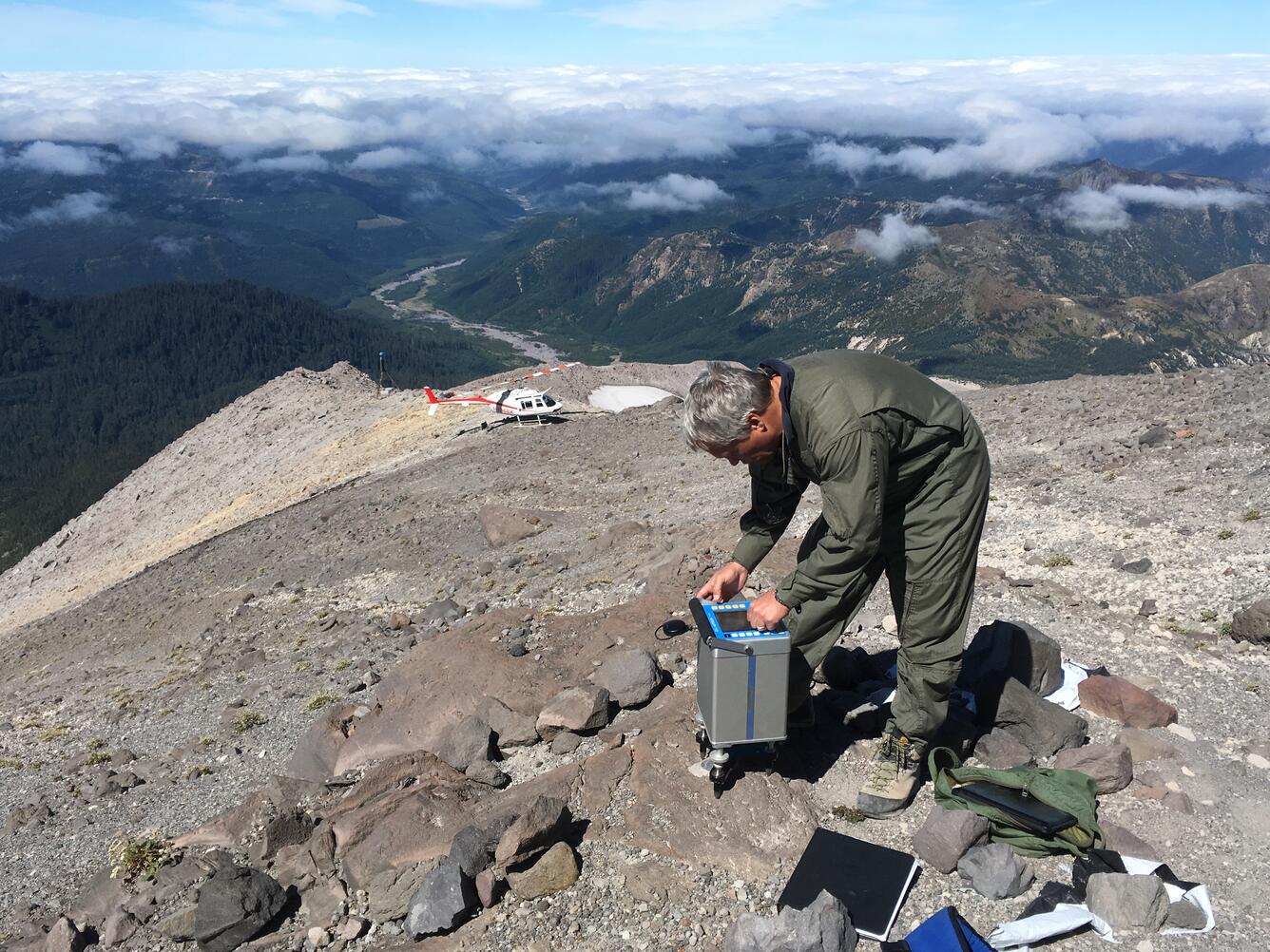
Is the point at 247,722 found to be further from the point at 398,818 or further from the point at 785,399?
the point at 785,399

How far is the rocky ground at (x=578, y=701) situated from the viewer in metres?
6.06

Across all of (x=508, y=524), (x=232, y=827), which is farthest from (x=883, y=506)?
(x=508, y=524)

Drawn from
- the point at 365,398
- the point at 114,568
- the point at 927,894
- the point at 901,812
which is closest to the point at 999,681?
the point at 901,812

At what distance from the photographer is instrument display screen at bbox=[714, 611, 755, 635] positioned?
19.4 ft

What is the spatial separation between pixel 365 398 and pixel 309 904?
43429 millimetres

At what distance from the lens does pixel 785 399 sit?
200 inches

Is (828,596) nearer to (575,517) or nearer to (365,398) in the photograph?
(575,517)

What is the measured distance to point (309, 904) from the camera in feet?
21.7

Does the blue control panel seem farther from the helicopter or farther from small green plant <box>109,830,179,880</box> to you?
the helicopter

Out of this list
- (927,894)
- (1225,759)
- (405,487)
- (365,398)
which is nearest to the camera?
(927,894)

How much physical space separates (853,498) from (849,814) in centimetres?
261

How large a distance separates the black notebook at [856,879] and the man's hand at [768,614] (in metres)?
1.50

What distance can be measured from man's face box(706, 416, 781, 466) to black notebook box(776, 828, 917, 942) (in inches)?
102

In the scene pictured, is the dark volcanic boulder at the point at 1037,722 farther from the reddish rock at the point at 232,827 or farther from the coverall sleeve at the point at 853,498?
the reddish rock at the point at 232,827
